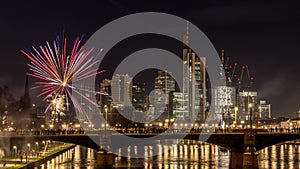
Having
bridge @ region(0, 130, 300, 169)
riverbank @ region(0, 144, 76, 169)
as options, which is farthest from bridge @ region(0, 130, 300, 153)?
riverbank @ region(0, 144, 76, 169)

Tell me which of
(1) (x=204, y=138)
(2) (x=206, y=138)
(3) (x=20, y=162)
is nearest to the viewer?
(3) (x=20, y=162)

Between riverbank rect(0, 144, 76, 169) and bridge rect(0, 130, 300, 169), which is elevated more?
bridge rect(0, 130, 300, 169)

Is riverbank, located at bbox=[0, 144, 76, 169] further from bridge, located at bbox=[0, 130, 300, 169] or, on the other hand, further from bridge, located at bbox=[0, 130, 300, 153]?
bridge, located at bbox=[0, 130, 300, 153]

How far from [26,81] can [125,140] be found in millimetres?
59587

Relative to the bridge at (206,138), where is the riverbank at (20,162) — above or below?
below

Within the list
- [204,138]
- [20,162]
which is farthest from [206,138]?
[20,162]

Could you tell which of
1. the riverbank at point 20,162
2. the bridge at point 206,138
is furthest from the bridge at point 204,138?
the riverbank at point 20,162

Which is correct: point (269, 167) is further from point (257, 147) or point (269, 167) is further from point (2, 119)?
point (2, 119)

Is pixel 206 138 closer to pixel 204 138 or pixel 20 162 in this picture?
pixel 204 138

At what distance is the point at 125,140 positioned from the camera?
255ft

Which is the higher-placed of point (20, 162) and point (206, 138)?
point (206, 138)

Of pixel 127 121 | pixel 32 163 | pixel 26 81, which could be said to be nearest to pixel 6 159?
pixel 32 163

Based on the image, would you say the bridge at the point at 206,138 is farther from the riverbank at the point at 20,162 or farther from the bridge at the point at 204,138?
the riverbank at the point at 20,162

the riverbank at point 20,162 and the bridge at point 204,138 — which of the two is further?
the bridge at point 204,138
